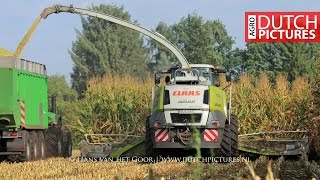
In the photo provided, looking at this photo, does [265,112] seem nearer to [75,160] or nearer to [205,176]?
[75,160]

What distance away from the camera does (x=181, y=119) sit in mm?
12891

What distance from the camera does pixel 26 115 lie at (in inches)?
601

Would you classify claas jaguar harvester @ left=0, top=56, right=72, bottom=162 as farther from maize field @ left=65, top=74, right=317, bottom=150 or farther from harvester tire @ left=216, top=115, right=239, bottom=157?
harvester tire @ left=216, top=115, right=239, bottom=157

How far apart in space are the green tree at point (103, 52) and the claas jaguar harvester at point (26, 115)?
46565mm

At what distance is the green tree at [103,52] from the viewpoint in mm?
66125

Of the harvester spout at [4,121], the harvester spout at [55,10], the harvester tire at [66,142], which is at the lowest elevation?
the harvester tire at [66,142]

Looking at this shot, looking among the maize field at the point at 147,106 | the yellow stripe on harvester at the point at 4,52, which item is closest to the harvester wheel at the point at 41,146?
the maize field at the point at 147,106

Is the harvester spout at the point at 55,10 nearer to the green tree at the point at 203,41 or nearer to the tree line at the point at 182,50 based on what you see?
the tree line at the point at 182,50

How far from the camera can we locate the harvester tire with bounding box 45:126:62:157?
17.9 metres

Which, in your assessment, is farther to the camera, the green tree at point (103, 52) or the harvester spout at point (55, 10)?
the green tree at point (103, 52)

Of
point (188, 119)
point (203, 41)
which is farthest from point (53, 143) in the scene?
point (203, 41)

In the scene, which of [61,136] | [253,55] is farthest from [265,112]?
[253,55]

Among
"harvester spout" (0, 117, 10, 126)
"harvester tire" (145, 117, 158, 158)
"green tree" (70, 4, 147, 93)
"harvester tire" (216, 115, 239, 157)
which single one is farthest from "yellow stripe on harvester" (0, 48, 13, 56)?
"green tree" (70, 4, 147, 93)

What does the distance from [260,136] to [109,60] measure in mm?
50705
